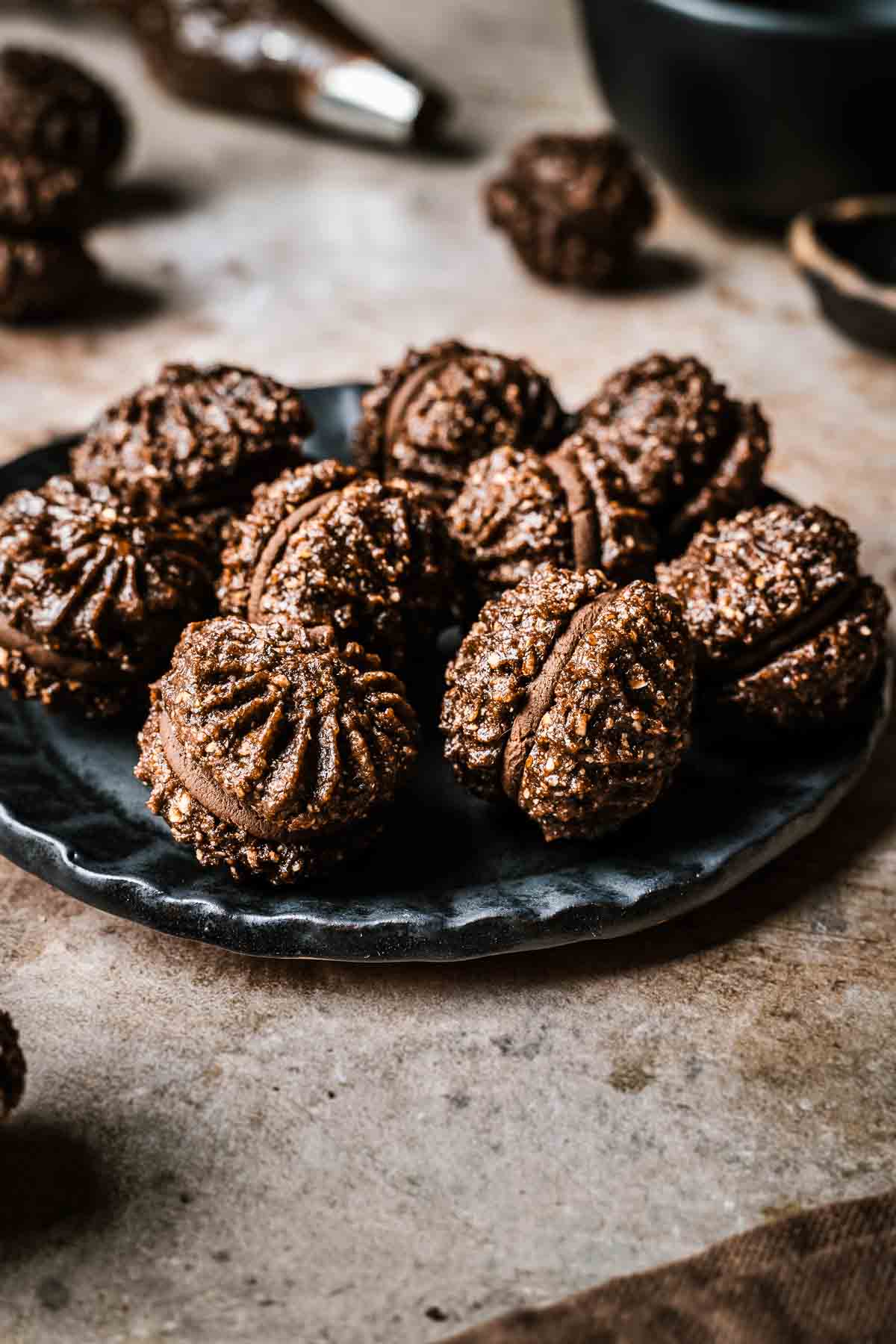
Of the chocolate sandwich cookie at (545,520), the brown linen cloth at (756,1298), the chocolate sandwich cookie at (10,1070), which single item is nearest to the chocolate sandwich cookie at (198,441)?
the chocolate sandwich cookie at (545,520)

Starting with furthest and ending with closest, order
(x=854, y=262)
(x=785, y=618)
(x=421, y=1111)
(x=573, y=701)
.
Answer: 1. (x=854, y=262)
2. (x=785, y=618)
3. (x=573, y=701)
4. (x=421, y=1111)

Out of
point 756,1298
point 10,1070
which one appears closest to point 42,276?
point 10,1070

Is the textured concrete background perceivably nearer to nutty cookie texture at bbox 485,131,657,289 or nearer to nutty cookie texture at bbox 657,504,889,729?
nutty cookie texture at bbox 657,504,889,729

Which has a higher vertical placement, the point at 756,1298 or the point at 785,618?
the point at 785,618

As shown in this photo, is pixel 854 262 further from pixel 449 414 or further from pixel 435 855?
pixel 435 855

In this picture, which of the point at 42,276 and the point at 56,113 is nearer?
the point at 42,276

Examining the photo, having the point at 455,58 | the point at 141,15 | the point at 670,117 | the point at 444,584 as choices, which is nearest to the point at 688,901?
the point at 444,584

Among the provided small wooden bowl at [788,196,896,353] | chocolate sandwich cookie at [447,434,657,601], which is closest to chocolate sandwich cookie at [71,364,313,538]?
chocolate sandwich cookie at [447,434,657,601]

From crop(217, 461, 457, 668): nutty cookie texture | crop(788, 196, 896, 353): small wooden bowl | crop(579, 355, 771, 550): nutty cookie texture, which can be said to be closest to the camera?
crop(217, 461, 457, 668): nutty cookie texture
